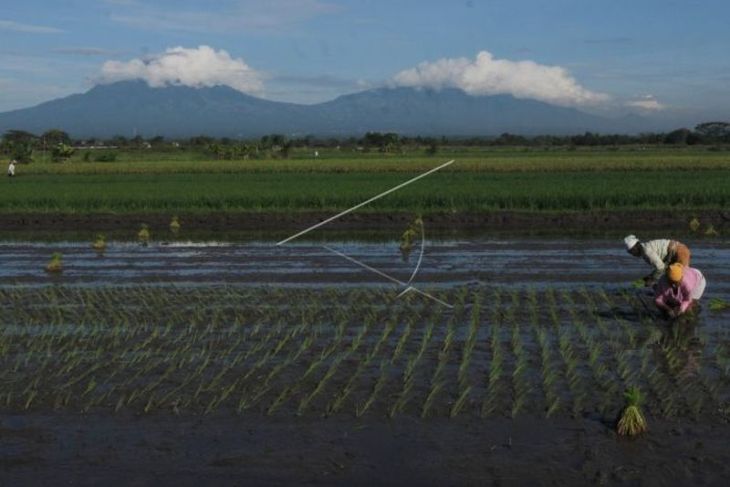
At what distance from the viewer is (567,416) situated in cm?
595

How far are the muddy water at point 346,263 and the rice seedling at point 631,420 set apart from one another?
5.39m

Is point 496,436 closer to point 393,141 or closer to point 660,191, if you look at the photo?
point 660,191

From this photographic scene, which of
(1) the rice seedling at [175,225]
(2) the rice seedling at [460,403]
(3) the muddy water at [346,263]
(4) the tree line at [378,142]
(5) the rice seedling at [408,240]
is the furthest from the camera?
(4) the tree line at [378,142]

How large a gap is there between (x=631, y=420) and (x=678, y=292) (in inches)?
141

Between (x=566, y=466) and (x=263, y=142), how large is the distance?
7444 centimetres

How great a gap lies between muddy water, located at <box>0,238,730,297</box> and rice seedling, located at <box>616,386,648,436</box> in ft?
17.7

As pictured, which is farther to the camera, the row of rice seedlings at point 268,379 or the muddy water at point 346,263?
the muddy water at point 346,263

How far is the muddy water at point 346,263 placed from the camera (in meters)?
12.0

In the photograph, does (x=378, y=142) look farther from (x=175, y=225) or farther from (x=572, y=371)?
(x=572, y=371)

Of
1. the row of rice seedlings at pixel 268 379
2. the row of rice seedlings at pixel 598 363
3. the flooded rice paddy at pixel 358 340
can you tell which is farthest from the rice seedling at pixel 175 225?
the row of rice seedlings at pixel 598 363

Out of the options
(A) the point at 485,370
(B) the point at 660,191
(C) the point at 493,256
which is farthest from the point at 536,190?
(A) the point at 485,370

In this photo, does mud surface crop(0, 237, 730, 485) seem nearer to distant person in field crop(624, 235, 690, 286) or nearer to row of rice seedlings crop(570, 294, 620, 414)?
row of rice seedlings crop(570, 294, 620, 414)

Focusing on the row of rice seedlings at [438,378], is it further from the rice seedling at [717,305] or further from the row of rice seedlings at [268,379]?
the rice seedling at [717,305]

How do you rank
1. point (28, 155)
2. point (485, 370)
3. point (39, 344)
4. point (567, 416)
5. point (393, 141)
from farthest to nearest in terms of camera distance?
1. point (393, 141)
2. point (28, 155)
3. point (39, 344)
4. point (485, 370)
5. point (567, 416)
